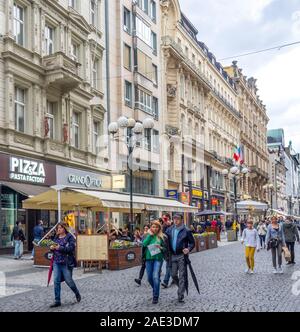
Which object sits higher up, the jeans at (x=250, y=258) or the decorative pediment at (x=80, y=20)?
the decorative pediment at (x=80, y=20)

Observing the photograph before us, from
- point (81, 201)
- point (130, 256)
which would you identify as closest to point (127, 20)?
point (81, 201)

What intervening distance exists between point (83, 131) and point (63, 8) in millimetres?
6794

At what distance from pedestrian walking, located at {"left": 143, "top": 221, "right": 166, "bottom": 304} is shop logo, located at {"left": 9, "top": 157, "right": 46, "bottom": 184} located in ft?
43.1

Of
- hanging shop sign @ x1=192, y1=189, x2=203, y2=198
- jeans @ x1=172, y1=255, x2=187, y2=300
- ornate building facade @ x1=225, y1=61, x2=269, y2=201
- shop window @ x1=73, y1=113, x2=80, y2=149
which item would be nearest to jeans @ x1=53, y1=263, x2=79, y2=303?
jeans @ x1=172, y1=255, x2=187, y2=300

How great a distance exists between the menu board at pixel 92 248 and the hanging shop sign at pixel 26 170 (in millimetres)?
6488

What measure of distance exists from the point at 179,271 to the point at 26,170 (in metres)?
14.5

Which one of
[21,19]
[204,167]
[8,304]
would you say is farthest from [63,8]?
[204,167]

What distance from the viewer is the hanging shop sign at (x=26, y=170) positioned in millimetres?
22125

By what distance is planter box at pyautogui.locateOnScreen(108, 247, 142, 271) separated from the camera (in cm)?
1720

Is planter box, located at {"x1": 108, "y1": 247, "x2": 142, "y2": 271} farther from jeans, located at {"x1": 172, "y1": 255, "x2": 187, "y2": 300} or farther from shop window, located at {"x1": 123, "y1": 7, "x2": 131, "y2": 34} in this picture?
shop window, located at {"x1": 123, "y1": 7, "x2": 131, "y2": 34}

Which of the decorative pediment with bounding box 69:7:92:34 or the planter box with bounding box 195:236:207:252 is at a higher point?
the decorative pediment with bounding box 69:7:92:34

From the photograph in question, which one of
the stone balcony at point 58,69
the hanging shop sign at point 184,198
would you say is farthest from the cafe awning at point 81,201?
the hanging shop sign at point 184,198

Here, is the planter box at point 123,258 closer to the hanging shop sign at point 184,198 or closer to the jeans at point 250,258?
the jeans at point 250,258

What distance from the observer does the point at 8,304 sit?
10.4 meters
